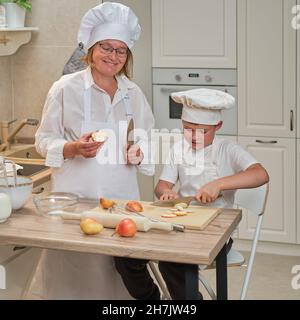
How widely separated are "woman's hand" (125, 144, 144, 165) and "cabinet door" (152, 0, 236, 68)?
1682mm

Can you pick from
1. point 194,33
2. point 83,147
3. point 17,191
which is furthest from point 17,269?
point 194,33

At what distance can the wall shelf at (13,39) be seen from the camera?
416 cm

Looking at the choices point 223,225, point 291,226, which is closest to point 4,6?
point 291,226

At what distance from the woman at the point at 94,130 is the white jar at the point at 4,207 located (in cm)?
36

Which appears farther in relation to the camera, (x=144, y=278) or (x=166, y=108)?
(x=166, y=108)

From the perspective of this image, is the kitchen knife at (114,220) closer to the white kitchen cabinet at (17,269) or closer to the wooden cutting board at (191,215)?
the wooden cutting board at (191,215)

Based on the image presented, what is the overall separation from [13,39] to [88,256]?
1975 mm

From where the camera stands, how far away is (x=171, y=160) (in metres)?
2.77

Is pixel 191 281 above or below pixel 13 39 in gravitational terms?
below

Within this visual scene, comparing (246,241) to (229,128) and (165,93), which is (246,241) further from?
(165,93)

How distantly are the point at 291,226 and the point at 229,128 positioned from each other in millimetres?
686

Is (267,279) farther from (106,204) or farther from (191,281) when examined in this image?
(191,281)

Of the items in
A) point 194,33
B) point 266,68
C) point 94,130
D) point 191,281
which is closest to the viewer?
point 191,281

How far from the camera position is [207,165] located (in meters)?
2.71
